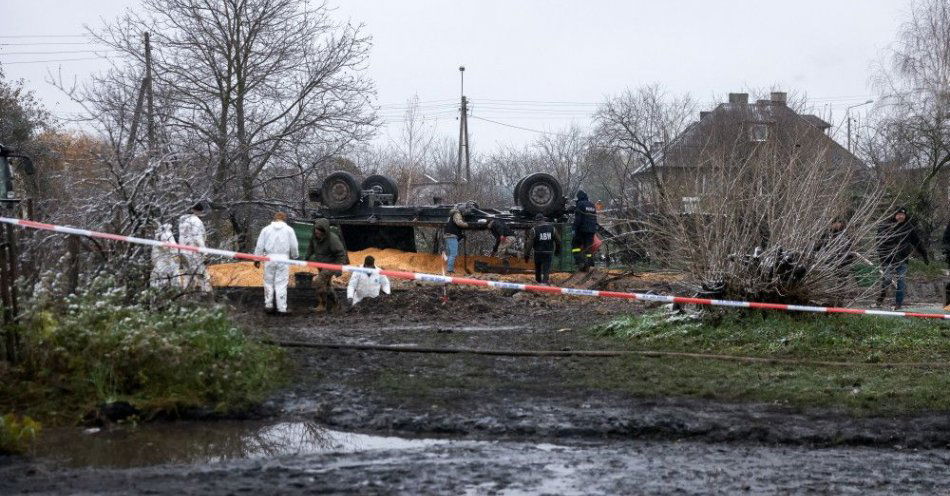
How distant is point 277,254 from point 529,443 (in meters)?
10.8

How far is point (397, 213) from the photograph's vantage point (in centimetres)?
2653

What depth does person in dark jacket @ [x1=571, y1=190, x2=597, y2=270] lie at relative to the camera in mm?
24861

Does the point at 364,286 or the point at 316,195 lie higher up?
the point at 316,195

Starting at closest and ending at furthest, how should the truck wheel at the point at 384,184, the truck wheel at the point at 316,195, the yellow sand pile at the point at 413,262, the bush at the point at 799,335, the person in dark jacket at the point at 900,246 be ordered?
the bush at the point at 799,335 < the person in dark jacket at the point at 900,246 < the yellow sand pile at the point at 413,262 < the truck wheel at the point at 316,195 < the truck wheel at the point at 384,184

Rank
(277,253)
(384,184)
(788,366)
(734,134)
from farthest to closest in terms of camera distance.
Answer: (734,134) → (384,184) → (277,253) → (788,366)

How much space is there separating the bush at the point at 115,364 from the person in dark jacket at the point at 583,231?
16.5 m

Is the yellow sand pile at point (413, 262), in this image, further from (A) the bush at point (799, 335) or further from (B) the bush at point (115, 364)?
(B) the bush at point (115, 364)

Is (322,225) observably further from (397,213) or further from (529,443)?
(529,443)

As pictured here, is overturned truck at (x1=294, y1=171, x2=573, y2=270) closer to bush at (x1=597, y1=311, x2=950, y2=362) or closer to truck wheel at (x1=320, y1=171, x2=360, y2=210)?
truck wheel at (x1=320, y1=171, x2=360, y2=210)

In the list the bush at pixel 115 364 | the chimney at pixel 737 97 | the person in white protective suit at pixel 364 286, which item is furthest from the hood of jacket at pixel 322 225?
the chimney at pixel 737 97

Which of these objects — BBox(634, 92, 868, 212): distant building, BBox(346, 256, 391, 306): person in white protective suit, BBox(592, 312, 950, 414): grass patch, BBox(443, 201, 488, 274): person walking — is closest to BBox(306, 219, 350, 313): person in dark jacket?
BBox(346, 256, 391, 306): person in white protective suit

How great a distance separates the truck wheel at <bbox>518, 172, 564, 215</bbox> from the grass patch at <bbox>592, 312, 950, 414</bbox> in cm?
1181

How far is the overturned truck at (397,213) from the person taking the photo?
2567 centimetres

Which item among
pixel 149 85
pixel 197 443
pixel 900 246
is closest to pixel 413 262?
pixel 149 85
